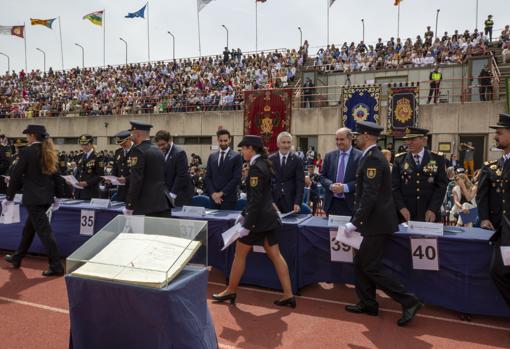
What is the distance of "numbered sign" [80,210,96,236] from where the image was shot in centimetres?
611

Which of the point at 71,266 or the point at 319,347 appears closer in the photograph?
the point at 71,266

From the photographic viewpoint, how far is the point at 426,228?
14.6ft

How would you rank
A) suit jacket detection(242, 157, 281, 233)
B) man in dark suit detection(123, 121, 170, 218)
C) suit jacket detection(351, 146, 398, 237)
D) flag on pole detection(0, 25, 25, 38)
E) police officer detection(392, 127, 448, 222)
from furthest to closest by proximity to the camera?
flag on pole detection(0, 25, 25, 38)
police officer detection(392, 127, 448, 222)
man in dark suit detection(123, 121, 170, 218)
suit jacket detection(242, 157, 281, 233)
suit jacket detection(351, 146, 398, 237)

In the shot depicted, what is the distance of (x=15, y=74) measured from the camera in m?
39.4

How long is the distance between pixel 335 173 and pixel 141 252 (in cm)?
380

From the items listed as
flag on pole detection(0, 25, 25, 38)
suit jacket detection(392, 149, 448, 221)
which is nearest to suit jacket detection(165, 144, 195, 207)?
suit jacket detection(392, 149, 448, 221)

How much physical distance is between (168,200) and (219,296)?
136 centimetres

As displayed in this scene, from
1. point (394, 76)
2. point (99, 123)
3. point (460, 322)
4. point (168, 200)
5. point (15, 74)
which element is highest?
point (15, 74)

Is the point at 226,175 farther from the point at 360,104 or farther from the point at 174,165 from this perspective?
the point at 360,104

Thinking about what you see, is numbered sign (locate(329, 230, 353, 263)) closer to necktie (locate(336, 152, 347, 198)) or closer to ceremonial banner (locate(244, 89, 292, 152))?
necktie (locate(336, 152, 347, 198))

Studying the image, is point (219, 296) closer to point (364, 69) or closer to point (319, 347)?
point (319, 347)

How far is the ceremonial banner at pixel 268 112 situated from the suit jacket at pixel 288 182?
10315 mm

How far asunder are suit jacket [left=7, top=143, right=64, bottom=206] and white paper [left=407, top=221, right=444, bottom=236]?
4602 millimetres

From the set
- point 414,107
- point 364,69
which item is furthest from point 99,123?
point 414,107
